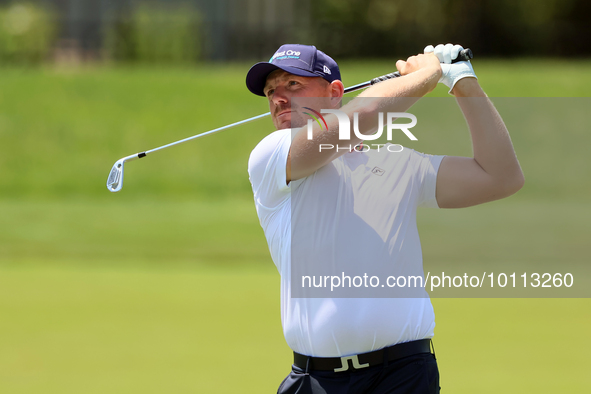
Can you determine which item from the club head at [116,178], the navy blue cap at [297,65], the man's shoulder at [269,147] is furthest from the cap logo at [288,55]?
the club head at [116,178]

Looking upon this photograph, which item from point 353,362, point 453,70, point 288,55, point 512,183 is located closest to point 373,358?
point 353,362

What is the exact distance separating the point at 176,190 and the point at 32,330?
1242 cm

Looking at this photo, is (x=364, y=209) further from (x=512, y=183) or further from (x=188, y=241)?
(x=188, y=241)

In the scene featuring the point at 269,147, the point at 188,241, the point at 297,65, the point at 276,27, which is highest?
the point at 276,27

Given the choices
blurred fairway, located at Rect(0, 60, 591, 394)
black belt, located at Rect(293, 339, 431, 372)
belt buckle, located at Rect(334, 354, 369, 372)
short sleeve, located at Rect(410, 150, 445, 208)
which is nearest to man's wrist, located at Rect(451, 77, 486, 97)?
short sleeve, located at Rect(410, 150, 445, 208)

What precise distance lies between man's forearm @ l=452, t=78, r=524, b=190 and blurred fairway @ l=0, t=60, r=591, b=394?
11.7 feet

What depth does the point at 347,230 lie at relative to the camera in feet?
10.2

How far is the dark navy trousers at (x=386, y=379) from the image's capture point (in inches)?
122

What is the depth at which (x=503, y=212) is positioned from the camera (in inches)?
584

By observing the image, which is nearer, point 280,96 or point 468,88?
point 468,88

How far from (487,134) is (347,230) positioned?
69 centimetres

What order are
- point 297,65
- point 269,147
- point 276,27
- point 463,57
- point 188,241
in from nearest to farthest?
point 269,147, point 463,57, point 297,65, point 188,241, point 276,27

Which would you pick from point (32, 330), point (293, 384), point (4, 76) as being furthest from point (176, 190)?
point (293, 384)

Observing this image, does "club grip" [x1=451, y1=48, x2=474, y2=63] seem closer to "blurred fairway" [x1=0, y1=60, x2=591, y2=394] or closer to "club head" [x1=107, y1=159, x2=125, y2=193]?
"club head" [x1=107, y1=159, x2=125, y2=193]
